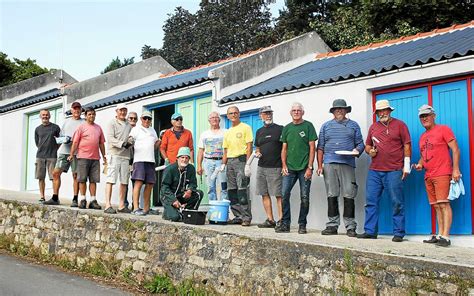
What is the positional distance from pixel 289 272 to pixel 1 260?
5780mm

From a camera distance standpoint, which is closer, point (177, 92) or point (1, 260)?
point (1, 260)

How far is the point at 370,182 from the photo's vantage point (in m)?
6.89

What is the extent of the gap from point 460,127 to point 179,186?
4031 millimetres

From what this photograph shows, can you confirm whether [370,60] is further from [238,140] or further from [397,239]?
[397,239]

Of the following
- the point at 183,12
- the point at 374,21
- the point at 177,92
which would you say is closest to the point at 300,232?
the point at 177,92

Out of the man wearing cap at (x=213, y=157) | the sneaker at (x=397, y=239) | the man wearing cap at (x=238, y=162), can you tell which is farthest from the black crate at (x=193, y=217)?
the sneaker at (x=397, y=239)

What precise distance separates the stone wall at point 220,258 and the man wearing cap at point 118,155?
1.96 ft

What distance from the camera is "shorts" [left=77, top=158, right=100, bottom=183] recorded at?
31.2 feet

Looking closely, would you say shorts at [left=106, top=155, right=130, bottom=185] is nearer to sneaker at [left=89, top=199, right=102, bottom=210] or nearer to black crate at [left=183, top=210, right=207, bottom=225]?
sneaker at [left=89, top=199, right=102, bottom=210]

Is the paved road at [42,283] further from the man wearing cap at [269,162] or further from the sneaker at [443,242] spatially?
the sneaker at [443,242]

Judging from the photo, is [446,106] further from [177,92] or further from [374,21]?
[374,21]

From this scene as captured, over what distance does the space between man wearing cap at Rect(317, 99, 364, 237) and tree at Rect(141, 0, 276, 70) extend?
27985 millimetres

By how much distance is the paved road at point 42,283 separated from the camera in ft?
22.9

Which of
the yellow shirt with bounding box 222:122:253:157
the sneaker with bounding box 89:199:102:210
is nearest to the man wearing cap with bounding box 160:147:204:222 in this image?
the yellow shirt with bounding box 222:122:253:157
